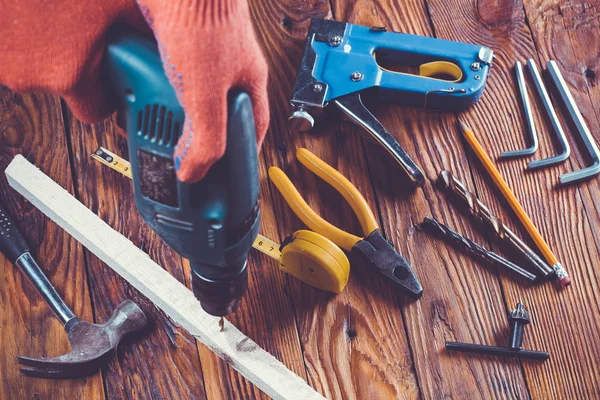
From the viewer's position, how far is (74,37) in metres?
0.69

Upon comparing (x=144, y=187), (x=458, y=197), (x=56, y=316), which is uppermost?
(x=144, y=187)

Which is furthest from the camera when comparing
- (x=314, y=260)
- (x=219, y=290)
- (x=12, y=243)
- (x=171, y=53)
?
(x=12, y=243)

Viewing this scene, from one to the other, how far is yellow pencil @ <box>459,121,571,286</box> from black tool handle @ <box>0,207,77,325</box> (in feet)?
2.47

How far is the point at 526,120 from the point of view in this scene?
1258mm

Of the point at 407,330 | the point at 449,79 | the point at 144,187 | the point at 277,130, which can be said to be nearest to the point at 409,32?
the point at 449,79

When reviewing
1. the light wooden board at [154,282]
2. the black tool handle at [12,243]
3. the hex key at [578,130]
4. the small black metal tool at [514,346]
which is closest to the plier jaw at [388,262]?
the small black metal tool at [514,346]

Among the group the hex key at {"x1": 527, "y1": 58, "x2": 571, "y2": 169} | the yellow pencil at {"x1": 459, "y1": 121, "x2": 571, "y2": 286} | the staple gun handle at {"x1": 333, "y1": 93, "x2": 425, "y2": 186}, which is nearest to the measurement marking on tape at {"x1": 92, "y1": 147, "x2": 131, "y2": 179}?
the staple gun handle at {"x1": 333, "y1": 93, "x2": 425, "y2": 186}

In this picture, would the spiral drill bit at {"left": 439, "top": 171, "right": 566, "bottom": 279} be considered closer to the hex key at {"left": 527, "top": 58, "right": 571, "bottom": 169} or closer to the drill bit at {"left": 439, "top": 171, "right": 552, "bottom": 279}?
the drill bit at {"left": 439, "top": 171, "right": 552, "bottom": 279}

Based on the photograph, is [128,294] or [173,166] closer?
[173,166]

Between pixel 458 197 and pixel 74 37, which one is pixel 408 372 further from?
pixel 74 37

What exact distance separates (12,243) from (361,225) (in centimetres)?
60

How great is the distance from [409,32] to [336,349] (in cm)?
65

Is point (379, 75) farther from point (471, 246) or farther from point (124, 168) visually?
point (124, 168)

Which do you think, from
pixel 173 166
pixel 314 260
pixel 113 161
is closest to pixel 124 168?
pixel 113 161
